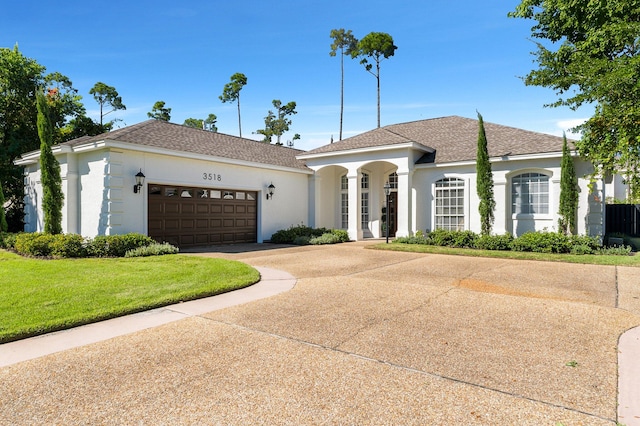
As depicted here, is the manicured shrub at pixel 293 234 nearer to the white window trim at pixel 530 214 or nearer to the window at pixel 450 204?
the window at pixel 450 204

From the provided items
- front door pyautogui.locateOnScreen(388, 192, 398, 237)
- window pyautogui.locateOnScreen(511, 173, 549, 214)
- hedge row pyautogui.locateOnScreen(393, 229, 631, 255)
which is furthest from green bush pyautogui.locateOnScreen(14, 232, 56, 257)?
window pyautogui.locateOnScreen(511, 173, 549, 214)

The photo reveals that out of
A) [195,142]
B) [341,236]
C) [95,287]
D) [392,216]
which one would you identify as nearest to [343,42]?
[392,216]

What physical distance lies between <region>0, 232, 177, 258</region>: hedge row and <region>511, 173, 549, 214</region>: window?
43.3ft

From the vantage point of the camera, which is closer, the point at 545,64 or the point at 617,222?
the point at 545,64

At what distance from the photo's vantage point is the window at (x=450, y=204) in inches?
623

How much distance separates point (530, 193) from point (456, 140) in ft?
14.3

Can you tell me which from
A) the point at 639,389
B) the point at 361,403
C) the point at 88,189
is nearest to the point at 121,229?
the point at 88,189

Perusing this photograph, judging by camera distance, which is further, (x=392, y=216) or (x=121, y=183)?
(x=392, y=216)

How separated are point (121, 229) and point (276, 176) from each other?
7276mm

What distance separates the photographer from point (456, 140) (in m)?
17.5

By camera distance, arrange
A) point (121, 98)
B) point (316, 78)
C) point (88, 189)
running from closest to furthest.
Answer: point (88, 189) → point (316, 78) → point (121, 98)

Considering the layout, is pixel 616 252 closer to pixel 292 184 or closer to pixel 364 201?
pixel 364 201

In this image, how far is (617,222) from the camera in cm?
1789

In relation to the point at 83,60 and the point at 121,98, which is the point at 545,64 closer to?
the point at 83,60
